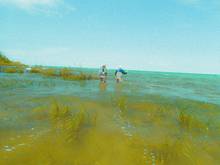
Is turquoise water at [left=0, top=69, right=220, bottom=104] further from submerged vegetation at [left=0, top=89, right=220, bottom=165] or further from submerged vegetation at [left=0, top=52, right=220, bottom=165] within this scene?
submerged vegetation at [left=0, top=89, right=220, bottom=165]

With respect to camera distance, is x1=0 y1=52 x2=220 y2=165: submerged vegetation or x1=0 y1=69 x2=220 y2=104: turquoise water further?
x1=0 y1=69 x2=220 y2=104: turquoise water

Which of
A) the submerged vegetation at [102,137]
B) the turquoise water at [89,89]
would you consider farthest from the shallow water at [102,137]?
the turquoise water at [89,89]

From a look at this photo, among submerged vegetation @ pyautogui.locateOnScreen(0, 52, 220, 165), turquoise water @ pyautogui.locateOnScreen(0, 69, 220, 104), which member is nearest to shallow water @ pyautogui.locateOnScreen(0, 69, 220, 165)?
submerged vegetation @ pyautogui.locateOnScreen(0, 52, 220, 165)

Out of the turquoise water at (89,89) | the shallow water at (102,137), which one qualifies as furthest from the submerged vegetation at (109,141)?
the turquoise water at (89,89)

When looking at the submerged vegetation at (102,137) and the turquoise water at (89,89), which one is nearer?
the submerged vegetation at (102,137)

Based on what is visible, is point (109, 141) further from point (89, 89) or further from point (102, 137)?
point (89, 89)

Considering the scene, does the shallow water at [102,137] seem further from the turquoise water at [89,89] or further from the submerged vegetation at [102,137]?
the turquoise water at [89,89]

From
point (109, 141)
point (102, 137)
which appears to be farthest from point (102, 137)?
point (109, 141)

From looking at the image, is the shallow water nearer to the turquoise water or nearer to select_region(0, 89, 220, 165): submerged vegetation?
select_region(0, 89, 220, 165): submerged vegetation

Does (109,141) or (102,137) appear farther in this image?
(102,137)

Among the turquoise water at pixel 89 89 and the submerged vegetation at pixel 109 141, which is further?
the turquoise water at pixel 89 89

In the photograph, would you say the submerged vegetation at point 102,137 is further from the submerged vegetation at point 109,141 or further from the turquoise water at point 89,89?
the turquoise water at point 89,89

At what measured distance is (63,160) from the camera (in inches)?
206

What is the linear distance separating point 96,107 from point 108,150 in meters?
4.97
